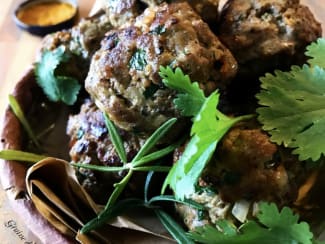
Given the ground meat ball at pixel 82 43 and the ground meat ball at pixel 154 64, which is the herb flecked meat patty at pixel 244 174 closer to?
the ground meat ball at pixel 154 64

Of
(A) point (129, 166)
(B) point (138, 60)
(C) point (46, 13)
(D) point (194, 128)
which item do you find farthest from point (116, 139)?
(C) point (46, 13)

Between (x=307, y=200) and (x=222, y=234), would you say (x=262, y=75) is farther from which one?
(x=222, y=234)

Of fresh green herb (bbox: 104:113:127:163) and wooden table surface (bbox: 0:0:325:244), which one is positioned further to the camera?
wooden table surface (bbox: 0:0:325:244)

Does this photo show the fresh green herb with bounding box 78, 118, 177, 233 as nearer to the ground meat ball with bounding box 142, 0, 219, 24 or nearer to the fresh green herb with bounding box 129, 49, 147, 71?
the fresh green herb with bounding box 129, 49, 147, 71

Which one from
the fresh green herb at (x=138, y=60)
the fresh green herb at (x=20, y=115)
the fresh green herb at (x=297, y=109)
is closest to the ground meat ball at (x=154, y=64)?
the fresh green herb at (x=138, y=60)

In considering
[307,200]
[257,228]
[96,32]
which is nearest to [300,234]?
[257,228]

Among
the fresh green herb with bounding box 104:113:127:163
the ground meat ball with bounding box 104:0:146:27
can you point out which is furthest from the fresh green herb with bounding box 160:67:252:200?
the ground meat ball with bounding box 104:0:146:27
